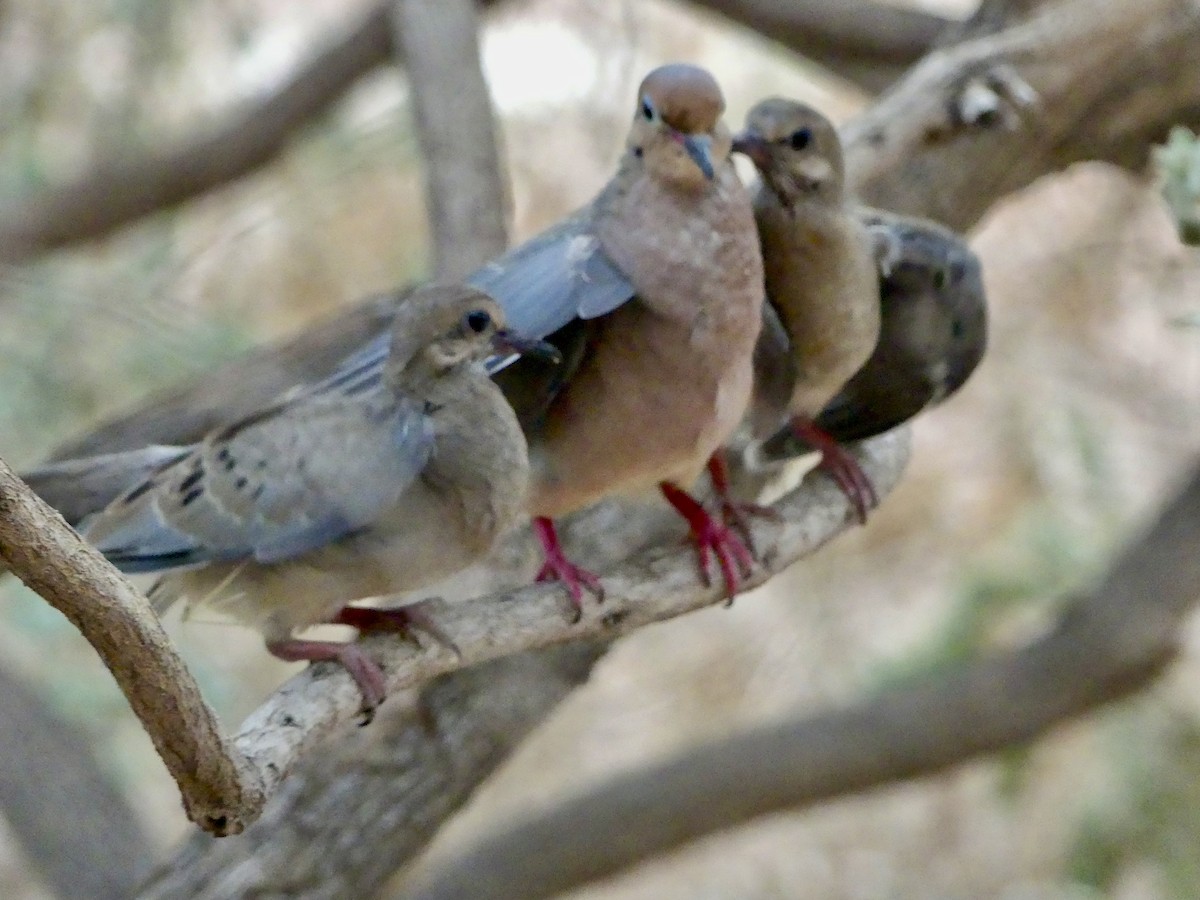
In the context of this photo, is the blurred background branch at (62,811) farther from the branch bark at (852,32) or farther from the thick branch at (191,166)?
the branch bark at (852,32)

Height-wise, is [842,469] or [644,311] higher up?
[644,311]

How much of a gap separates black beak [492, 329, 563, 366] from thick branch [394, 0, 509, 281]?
3.70 feet

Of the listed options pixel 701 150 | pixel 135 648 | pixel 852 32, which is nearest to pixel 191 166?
pixel 852 32

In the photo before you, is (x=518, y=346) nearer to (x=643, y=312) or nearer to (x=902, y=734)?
(x=643, y=312)

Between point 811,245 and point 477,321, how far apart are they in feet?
1.46

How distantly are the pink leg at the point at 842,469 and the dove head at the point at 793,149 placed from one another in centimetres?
42

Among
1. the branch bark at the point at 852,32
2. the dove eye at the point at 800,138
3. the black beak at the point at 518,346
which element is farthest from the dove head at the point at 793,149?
the branch bark at the point at 852,32

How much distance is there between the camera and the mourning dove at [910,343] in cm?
208

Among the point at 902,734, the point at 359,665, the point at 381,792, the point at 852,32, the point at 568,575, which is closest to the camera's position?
the point at 359,665

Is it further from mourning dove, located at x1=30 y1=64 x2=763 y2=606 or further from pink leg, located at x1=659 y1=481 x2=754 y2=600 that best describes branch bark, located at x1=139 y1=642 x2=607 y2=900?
mourning dove, located at x1=30 y1=64 x2=763 y2=606

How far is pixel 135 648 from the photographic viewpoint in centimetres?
121

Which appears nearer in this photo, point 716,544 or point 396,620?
point 396,620

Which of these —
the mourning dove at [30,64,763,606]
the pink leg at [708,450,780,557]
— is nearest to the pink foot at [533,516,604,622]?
the mourning dove at [30,64,763,606]

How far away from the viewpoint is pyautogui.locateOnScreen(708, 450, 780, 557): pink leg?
207cm
